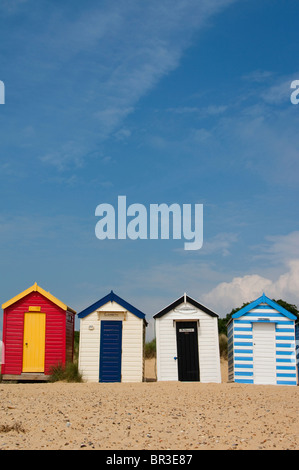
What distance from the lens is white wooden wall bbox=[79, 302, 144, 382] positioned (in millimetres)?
20891

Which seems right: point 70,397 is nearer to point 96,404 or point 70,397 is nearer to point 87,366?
point 96,404

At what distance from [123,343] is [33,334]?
368cm

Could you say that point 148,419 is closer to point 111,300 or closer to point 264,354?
point 111,300

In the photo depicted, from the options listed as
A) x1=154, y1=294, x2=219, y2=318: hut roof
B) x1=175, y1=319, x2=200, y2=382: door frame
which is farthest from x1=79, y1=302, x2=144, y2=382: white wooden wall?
x1=175, y1=319, x2=200, y2=382: door frame

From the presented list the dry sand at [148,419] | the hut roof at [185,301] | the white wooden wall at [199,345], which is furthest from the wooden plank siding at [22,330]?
the dry sand at [148,419]

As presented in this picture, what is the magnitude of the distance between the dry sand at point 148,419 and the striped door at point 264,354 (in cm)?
422

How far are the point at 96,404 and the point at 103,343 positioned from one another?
7.95 metres

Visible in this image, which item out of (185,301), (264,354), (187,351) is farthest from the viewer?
(185,301)

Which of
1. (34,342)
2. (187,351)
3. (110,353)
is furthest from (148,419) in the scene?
(34,342)

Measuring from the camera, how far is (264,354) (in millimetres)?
20688

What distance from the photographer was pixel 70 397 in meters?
14.7


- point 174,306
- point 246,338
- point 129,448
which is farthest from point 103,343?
point 129,448

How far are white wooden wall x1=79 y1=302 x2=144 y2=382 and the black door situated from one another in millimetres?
1540

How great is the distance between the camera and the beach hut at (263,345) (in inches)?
811
